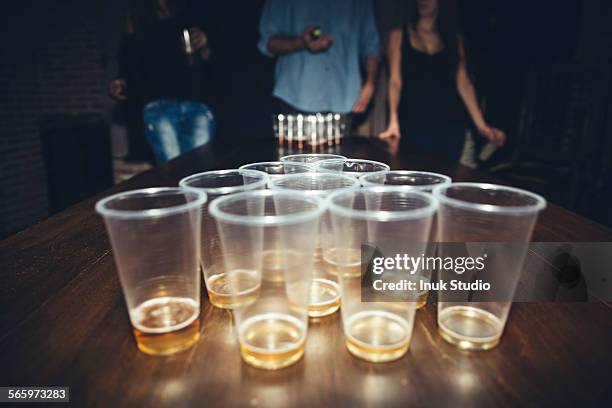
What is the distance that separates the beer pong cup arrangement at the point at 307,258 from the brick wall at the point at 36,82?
4091mm

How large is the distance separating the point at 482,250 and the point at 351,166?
403 millimetres

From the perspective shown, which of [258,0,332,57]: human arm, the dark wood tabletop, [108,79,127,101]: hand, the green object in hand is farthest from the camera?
[108,79,127,101]: hand

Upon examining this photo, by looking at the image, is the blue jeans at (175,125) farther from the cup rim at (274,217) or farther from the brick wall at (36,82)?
the cup rim at (274,217)

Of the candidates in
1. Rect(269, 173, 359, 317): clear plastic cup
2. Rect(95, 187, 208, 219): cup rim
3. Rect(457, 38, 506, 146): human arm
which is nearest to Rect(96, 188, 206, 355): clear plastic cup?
Rect(95, 187, 208, 219): cup rim

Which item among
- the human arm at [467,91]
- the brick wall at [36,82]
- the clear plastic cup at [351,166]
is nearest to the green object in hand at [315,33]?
the human arm at [467,91]

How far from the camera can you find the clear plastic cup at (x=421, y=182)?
59cm

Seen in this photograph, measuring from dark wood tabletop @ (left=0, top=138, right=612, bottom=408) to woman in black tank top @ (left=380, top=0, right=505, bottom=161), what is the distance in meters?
2.15

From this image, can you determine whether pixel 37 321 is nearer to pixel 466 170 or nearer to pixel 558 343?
pixel 558 343

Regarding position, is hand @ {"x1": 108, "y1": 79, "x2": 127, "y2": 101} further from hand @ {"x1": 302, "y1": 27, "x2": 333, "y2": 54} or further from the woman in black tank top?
the woman in black tank top

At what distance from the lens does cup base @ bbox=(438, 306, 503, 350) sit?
1.69 feet

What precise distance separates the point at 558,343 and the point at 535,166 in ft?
9.59

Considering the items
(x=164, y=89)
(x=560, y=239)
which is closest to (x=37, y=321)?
(x=560, y=239)

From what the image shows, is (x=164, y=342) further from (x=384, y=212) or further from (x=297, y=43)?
(x=297, y=43)

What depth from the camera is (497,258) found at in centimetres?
58
